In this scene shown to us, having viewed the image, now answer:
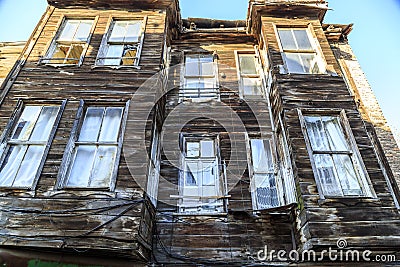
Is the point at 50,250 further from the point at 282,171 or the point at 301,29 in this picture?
the point at 301,29

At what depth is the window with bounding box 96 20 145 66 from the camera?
27.1ft

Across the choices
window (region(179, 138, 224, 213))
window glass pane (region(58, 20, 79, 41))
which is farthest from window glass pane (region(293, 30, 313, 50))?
window glass pane (region(58, 20, 79, 41))

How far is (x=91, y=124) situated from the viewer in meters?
6.86

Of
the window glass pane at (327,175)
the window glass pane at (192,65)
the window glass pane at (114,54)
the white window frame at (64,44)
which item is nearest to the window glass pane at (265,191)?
the window glass pane at (327,175)

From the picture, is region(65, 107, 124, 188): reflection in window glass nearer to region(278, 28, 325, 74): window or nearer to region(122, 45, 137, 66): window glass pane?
region(122, 45, 137, 66): window glass pane

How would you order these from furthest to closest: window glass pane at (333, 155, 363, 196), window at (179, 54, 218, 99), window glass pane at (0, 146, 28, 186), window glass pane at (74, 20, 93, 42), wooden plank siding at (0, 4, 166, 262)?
window at (179, 54, 218, 99)
window glass pane at (74, 20, 93, 42)
window glass pane at (333, 155, 363, 196)
window glass pane at (0, 146, 28, 186)
wooden plank siding at (0, 4, 166, 262)

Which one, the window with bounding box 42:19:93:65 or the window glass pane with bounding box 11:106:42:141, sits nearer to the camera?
the window glass pane with bounding box 11:106:42:141

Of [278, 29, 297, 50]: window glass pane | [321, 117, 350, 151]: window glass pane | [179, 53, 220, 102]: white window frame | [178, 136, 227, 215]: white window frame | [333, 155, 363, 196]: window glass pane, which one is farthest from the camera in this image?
[179, 53, 220, 102]: white window frame

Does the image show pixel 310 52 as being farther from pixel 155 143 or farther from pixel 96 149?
pixel 96 149

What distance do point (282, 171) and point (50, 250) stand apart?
17.4 feet

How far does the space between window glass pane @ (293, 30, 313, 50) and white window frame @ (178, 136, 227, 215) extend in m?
4.16

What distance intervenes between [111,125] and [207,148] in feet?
8.75

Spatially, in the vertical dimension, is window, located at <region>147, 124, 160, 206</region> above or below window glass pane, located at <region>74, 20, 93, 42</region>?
below

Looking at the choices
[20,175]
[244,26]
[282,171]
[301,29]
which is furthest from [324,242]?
[244,26]
